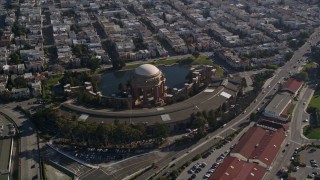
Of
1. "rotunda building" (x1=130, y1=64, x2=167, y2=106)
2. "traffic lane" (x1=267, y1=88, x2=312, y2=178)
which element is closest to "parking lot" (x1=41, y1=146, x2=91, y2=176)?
"rotunda building" (x1=130, y1=64, x2=167, y2=106)

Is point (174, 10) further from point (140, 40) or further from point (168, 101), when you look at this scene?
point (168, 101)

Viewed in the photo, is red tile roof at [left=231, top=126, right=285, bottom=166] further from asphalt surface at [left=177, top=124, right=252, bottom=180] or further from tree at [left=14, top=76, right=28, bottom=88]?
tree at [left=14, top=76, right=28, bottom=88]

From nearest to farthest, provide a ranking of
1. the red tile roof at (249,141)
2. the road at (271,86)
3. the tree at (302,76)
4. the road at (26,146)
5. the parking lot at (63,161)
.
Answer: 1. the road at (26,146)
2. the parking lot at (63,161)
3. the red tile roof at (249,141)
4. the road at (271,86)
5. the tree at (302,76)

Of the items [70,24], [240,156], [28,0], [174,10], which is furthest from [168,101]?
[28,0]

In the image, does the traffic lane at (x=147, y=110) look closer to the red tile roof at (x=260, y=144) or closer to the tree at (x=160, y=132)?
the tree at (x=160, y=132)

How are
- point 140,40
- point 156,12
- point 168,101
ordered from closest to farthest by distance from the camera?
point 168,101
point 140,40
point 156,12

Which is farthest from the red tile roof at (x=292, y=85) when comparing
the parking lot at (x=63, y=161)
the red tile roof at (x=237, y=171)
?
the parking lot at (x=63, y=161)

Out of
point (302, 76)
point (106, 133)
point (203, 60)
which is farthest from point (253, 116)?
point (203, 60)
